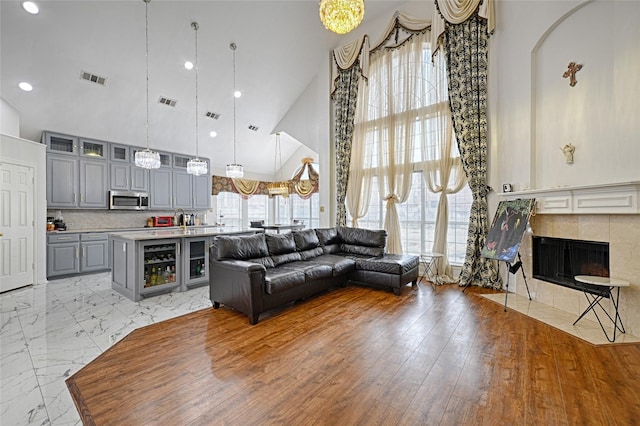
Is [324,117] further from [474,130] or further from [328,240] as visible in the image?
[474,130]

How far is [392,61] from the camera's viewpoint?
18.7ft

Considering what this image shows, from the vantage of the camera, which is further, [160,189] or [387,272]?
[160,189]

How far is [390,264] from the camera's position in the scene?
4.32 m

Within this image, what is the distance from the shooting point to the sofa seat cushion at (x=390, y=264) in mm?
4262

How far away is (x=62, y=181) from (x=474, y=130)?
7705 millimetres

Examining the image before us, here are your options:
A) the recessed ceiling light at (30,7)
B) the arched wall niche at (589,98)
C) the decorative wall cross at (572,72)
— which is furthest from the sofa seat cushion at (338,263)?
the recessed ceiling light at (30,7)

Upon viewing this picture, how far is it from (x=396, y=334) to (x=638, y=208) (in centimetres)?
263

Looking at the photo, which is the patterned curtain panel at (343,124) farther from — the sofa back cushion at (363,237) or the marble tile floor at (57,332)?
the marble tile floor at (57,332)

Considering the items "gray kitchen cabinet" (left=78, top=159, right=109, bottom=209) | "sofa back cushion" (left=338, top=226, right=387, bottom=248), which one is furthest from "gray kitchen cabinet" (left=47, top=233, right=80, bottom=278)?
"sofa back cushion" (left=338, top=226, right=387, bottom=248)

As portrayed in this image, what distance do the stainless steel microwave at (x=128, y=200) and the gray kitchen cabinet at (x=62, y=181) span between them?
0.63 m

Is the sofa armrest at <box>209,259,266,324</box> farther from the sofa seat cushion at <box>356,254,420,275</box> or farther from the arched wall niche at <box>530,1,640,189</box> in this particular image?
the arched wall niche at <box>530,1,640,189</box>

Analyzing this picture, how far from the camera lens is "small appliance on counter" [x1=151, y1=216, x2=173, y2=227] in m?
7.13

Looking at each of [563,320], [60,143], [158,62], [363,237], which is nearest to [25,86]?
[60,143]

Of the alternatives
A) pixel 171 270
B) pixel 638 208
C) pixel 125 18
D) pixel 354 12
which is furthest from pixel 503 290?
pixel 125 18
